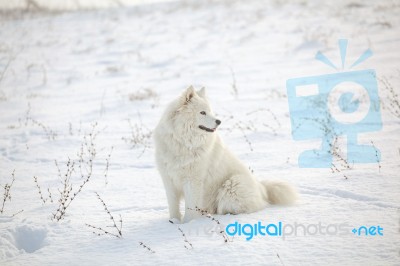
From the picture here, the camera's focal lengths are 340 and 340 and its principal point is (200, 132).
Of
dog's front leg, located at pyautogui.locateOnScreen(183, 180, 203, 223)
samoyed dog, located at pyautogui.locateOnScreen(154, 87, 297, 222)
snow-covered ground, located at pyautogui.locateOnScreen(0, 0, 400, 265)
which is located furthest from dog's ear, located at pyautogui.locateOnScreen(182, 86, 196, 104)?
snow-covered ground, located at pyautogui.locateOnScreen(0, 0, 400, 265)

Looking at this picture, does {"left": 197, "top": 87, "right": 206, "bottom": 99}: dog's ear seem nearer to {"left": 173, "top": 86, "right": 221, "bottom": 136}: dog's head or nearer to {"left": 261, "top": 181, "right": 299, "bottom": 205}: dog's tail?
{"left": 173, "top": 86, "right": 221, "bottom": 136}: dog's head

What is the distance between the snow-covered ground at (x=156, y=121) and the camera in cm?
296

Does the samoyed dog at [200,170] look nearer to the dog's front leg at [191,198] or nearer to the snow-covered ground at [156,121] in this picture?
the dog's front leg at [191,198]

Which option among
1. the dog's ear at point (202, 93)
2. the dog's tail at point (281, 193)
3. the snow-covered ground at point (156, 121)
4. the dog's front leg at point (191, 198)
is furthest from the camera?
the dog's ear at point (202, 93)

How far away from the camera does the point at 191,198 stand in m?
3.70

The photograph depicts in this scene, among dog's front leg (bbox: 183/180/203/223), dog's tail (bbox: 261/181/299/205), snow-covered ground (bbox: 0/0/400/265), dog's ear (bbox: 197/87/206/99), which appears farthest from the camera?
dog's ear (bbox: 197/87/206/99)

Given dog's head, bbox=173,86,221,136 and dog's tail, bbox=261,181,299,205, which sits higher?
dog's head, bbox=173,86,221,136

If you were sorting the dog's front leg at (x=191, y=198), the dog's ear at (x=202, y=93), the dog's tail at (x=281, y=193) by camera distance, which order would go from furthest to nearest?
the dog's ear at (x=202, y=93) → the dog's tail at (x=281, y=193) → the dog's front leg at (x=191, y=198)

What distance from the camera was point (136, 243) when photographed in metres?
3.09

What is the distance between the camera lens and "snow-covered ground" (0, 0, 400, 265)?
2.96 m

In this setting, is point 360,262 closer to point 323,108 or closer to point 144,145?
point 144,145

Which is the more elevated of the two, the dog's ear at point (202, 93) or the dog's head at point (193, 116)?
the dog's ear at point (202, 93)

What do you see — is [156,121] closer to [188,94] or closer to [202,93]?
[202,93]

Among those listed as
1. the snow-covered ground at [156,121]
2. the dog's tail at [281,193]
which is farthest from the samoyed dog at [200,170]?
the snow-covered ground at [156,121]
